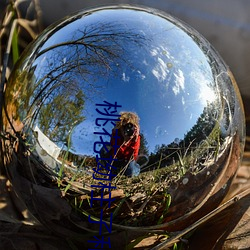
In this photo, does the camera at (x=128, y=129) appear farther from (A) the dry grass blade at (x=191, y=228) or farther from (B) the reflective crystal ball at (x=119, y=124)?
(A) the dry grass blade at (x=191, y=228)

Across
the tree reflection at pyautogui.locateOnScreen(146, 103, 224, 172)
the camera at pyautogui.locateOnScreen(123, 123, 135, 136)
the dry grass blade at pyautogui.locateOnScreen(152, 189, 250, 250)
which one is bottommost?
the dry grass blade at pyautogui.locateOnScreen(152, 189, 250, 250)

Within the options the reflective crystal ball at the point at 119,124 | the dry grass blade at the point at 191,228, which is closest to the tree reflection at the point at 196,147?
the reflective crystal ball at the point at 119,124

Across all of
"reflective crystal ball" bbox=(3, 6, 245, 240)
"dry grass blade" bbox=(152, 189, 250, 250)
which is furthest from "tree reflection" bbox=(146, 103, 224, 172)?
"dry grass blade" bbox=(152, 189, 250, 250)

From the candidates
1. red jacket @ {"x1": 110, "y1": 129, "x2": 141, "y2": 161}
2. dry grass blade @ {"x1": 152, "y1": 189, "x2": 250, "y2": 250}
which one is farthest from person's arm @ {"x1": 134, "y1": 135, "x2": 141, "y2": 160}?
dry grass blade @ {"x1": 152, "y1": 189, "x2": 250, "y2": 250}

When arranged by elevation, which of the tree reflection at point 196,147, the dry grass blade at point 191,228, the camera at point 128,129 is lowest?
the dry grass blade at point 191,228

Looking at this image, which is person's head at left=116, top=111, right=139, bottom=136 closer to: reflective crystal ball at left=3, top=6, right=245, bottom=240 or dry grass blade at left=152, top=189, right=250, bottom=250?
reflective crystal ball at left=3, top=6, right=245, bottom=240

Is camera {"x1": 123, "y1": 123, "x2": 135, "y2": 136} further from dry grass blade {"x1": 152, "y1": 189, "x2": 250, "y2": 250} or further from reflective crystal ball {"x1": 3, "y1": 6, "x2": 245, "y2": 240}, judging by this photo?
dry grass blade {"x1": 152, "y1": 189, "x2": 250, "y2": 250}

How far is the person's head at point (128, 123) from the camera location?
58.9 inches

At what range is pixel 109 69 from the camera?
5.02 ft

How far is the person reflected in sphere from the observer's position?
1500mm

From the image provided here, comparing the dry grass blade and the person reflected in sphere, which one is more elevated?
the person reflected in sphere

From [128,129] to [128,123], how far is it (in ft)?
0.05

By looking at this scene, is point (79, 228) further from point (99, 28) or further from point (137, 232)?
point (99, 28)

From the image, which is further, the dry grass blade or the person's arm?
the dry grass blade
